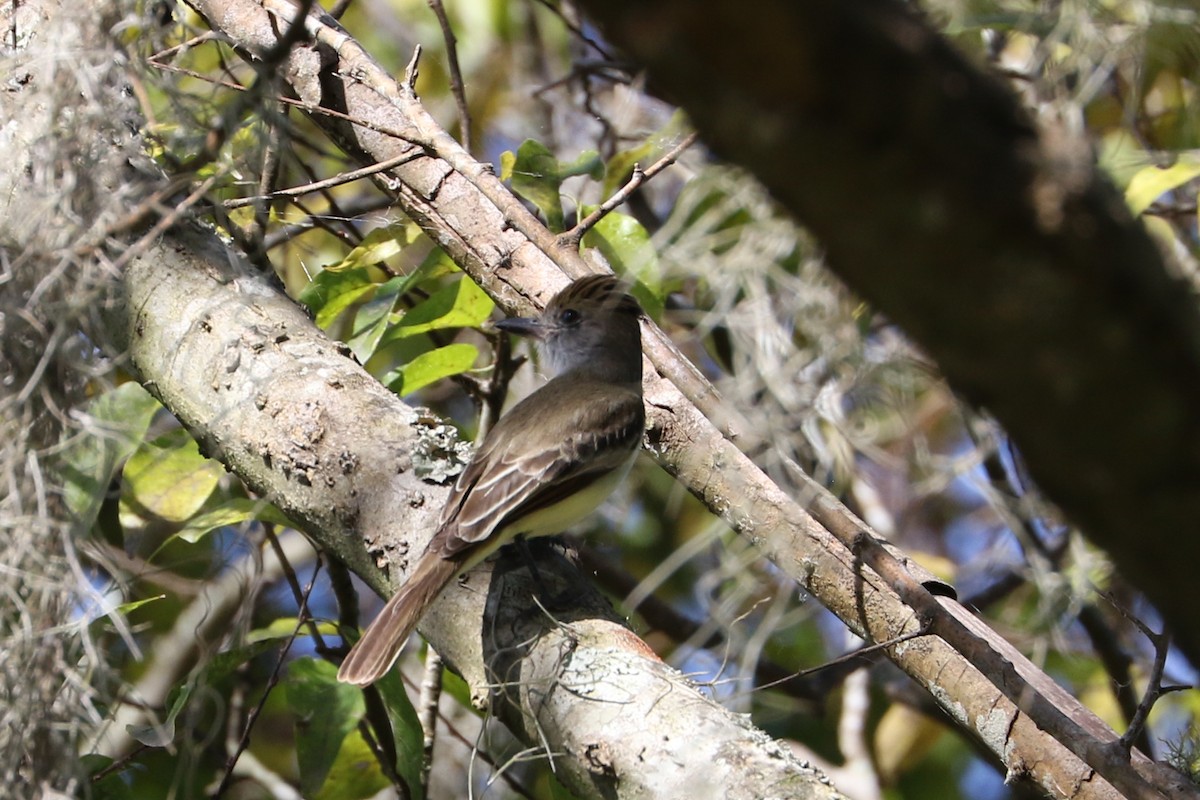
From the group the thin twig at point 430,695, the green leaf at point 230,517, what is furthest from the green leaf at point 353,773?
the green leaf at point 230,517

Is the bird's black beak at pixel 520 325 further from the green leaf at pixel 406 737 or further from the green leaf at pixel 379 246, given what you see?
the green leaf at pixel 406 737

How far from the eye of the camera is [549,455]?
3.88 meters

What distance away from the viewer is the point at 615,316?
480cm

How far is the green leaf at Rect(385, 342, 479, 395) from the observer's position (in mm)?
3449

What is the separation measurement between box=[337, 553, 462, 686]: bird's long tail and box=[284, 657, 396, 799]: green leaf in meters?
0.30

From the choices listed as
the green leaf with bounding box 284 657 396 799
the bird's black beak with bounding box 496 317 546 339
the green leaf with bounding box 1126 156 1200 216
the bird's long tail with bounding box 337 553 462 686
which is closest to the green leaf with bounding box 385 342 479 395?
the bird's black beak with bounding box 496 317 546 339

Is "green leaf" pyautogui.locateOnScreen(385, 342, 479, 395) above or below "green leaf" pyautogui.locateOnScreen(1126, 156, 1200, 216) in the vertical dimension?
below

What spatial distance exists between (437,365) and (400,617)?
0.89 metres

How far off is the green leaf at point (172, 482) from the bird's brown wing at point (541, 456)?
32.4 inches

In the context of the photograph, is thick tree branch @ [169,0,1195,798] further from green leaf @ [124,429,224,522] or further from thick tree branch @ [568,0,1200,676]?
thick tree branch @ [568,0,1200,676]

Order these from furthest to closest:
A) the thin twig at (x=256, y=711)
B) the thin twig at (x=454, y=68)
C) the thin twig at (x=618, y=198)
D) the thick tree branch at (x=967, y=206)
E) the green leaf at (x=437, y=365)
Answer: the thin twig at (x=454, y=68) < the green leaf at (x=437, y=365) < the thin twig at (x=256, y=711) < the thin twig at (x=618, y=198) < the thick tree branch at (x=967, y=206)

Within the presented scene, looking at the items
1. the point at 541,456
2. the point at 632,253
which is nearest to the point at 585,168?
the point at 632,253

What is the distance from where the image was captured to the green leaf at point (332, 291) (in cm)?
347

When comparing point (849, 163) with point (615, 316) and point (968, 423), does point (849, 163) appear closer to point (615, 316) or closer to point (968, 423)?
point (968, 423)
